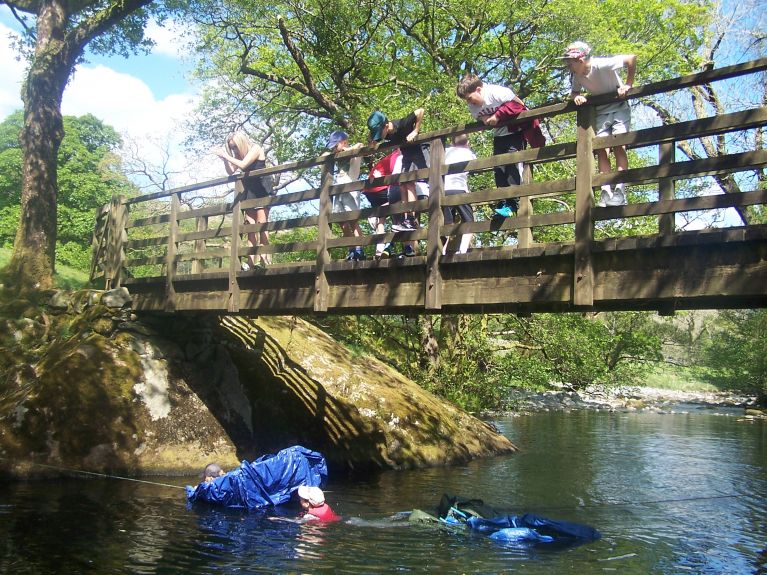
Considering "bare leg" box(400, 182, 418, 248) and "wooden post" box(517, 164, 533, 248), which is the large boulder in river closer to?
"bare leg" box(400, 182, 418, 248)

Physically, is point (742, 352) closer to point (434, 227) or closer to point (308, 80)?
point (308, 80)

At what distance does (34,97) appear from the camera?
584 inches

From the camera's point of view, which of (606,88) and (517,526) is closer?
(606,88)

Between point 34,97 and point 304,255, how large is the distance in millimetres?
8779

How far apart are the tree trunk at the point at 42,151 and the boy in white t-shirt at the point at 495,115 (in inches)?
402

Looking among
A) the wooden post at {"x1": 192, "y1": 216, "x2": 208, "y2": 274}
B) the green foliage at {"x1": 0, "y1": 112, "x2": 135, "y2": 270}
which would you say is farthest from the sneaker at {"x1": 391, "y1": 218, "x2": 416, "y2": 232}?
the green foliage at {"x1": 0, "y1": 112, "x2": 135, "y2": 270}

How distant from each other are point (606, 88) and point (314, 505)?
6.01 metres

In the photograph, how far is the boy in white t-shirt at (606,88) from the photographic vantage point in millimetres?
7086

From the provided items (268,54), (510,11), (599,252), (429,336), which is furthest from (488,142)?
(599,252)

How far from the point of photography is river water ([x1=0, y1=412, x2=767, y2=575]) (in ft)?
23.0

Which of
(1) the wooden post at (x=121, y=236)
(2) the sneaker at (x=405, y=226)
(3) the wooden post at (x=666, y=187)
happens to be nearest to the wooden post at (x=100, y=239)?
(1) the wooden post at (x=121, y=236)

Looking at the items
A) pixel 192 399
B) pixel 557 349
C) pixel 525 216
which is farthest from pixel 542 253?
pixel 557 349

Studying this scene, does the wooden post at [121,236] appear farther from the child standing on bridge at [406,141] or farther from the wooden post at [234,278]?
the child standing on bridge at [406,141]

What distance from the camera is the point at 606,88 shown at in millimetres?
7199
